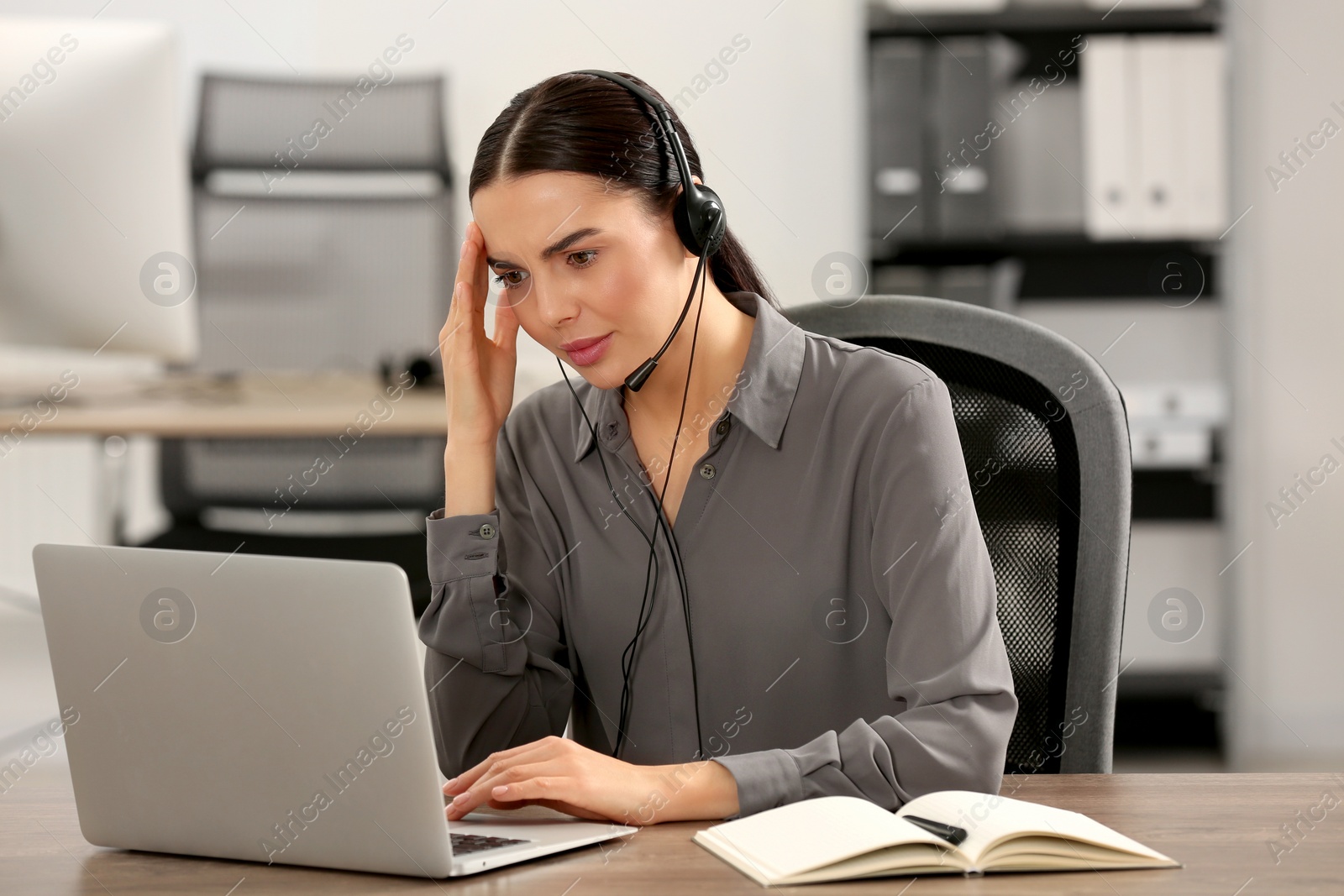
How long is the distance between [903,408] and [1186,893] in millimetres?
510

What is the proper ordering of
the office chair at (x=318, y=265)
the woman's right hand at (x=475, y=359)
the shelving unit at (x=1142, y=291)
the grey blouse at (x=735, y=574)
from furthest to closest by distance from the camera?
the shelving unit at (x=1142, y=291)
the office chair at (x=318, y=265)
the woman's right hand at (x=475, y=359)
the grey blouse at (x=735, y=574)

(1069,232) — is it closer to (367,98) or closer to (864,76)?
(864,76)

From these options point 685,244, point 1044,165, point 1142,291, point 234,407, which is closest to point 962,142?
point 1044,165

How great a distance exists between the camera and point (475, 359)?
4.02ft

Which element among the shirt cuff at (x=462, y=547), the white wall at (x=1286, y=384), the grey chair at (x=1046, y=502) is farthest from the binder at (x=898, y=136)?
the shirt cuff at (x=462, y=547)

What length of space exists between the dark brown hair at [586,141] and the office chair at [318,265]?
4.43ft

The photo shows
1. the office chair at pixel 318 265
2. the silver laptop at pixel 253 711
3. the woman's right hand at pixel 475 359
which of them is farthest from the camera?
the office chair at pixel 318 265

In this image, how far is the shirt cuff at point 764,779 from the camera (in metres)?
0.84

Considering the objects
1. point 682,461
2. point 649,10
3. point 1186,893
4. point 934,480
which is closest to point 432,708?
point 682,461

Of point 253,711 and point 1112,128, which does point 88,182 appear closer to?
point 253,711

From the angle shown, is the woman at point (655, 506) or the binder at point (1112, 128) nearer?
the woman at point (655, 506)

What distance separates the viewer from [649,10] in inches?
134

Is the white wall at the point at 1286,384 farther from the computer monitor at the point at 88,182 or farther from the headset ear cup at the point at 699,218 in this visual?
the computer monitor at the point at 88,182

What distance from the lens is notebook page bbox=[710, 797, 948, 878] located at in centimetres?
68
